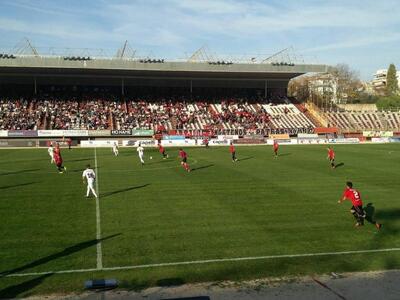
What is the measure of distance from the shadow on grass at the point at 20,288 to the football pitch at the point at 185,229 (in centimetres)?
2

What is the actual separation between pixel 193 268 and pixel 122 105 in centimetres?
6389

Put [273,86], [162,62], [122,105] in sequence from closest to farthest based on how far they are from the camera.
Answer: [162,62] → [122,105] → [273,86]

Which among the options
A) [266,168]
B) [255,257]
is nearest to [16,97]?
[266,168]

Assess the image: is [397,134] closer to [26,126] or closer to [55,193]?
[26,126]

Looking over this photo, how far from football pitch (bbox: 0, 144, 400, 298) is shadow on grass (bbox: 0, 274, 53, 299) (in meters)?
0.02

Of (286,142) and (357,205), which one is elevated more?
(286,142)

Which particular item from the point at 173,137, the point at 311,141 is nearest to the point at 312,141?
the point at 311,141

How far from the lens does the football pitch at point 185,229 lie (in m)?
12.3

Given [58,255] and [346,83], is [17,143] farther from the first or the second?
[346,83]

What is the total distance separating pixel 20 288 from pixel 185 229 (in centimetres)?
654

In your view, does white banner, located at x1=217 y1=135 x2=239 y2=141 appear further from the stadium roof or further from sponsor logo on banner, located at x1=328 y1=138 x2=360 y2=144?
sponsor logo on banner, located at x1=328 y1=138 x2=360 y2=144

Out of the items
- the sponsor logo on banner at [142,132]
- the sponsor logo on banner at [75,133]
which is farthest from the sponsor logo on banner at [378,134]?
the sponsor logo on banner at [75,133]

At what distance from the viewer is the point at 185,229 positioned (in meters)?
16.3

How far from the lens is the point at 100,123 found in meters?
67.7
